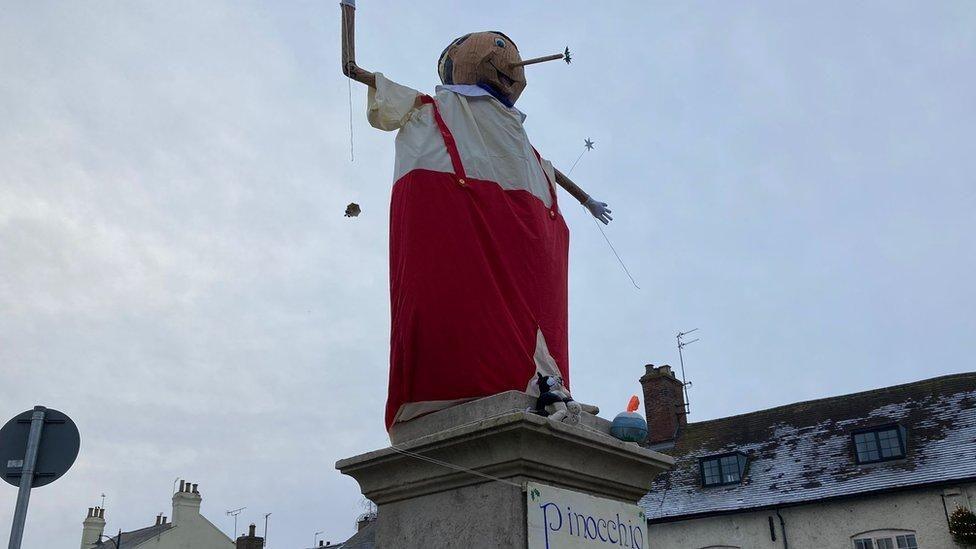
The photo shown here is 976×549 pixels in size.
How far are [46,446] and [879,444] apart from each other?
1862 cm

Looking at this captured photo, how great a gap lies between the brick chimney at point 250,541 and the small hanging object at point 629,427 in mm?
30151

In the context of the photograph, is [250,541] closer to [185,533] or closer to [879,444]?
[185,533]

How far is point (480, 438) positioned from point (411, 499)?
0.73 m

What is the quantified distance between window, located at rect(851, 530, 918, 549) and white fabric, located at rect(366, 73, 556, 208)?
1588 centimetres

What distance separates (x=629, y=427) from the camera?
15.1 feet

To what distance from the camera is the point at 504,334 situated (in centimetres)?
483

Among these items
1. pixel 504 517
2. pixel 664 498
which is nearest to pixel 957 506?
pixel 664 498

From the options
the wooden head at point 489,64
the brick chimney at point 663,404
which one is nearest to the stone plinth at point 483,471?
the wooden head at point 489,64

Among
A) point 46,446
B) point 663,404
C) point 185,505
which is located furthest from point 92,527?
point 46,446

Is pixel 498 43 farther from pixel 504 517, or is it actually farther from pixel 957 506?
pixel 957 506

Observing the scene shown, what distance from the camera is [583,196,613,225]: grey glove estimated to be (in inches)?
271

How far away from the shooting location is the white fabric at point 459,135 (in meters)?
5.36

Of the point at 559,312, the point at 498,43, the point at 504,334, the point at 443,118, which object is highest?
the point at 498,43

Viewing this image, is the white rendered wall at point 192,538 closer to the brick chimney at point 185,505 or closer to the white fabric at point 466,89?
the brick chimney at point 185,505
